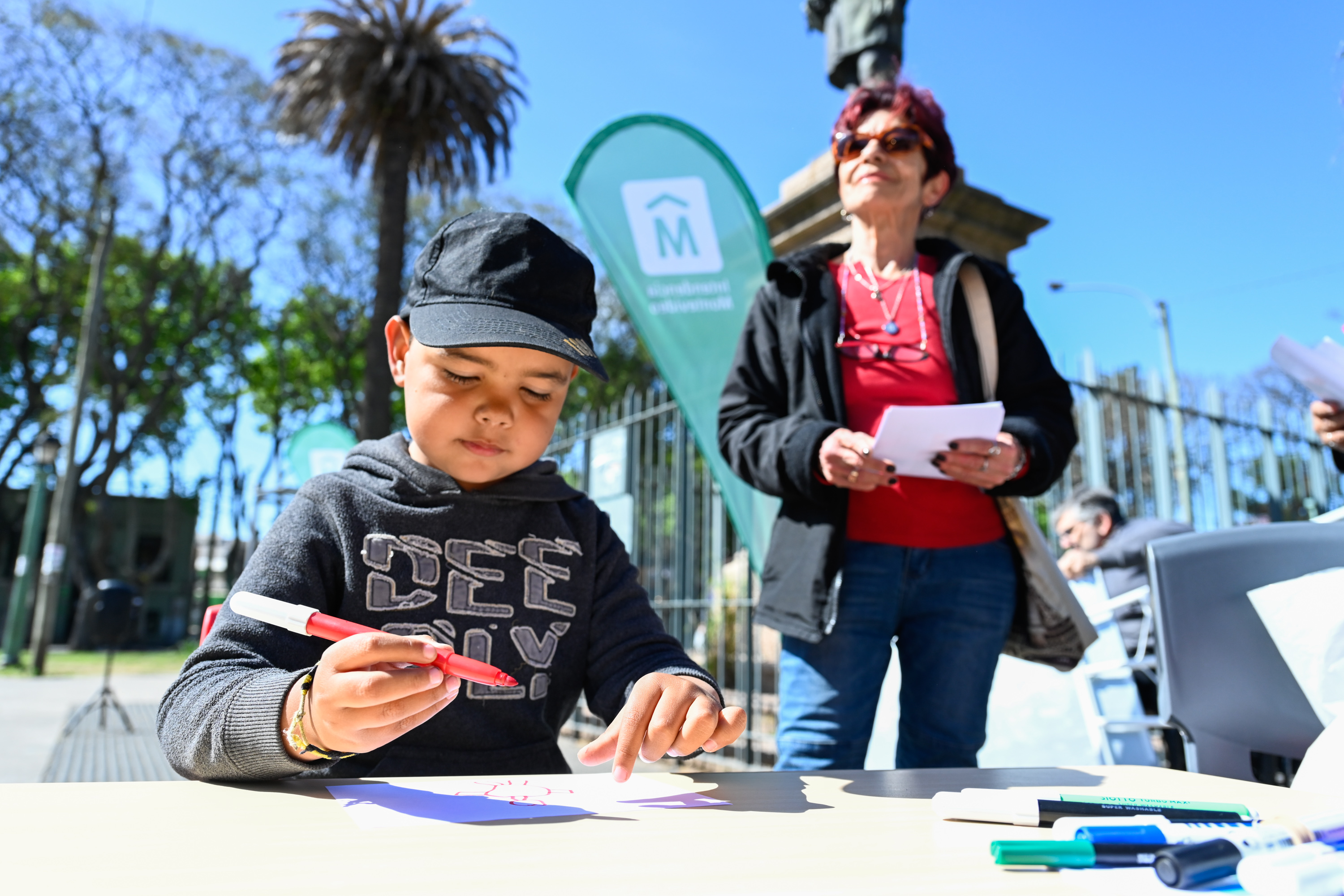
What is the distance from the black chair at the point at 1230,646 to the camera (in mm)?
1616

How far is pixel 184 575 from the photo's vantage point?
29.7 m

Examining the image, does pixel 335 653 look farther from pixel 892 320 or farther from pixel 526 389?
pixel 892 320

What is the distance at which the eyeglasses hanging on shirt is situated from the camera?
6.83 ft

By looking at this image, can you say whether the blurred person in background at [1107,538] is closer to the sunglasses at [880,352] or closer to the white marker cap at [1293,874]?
the sunglasses at [880,352]

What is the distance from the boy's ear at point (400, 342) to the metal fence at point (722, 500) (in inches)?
161

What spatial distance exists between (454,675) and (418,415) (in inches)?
24.3

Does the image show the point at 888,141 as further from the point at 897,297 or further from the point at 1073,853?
the point at 1073,853

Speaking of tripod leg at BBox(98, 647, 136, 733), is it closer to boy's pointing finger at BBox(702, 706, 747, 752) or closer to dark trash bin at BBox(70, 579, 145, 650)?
dark trash bin at BBox(70, 579, 145, 650)

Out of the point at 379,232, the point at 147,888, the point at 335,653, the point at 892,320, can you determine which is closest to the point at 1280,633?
the point at 892,320

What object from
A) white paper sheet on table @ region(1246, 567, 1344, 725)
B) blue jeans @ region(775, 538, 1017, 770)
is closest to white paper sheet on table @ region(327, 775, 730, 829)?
blue jeans @ region(775, 538, 1017, 770)

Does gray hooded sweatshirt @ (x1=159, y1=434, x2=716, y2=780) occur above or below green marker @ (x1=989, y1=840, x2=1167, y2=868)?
above

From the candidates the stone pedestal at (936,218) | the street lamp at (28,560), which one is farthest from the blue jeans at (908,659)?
the street lamp at (28,560)

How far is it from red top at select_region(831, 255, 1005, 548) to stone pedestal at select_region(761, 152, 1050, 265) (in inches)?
91.7

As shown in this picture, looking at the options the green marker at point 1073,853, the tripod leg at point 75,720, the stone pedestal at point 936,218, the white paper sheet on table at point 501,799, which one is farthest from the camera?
the tripod leg at point 75,720
